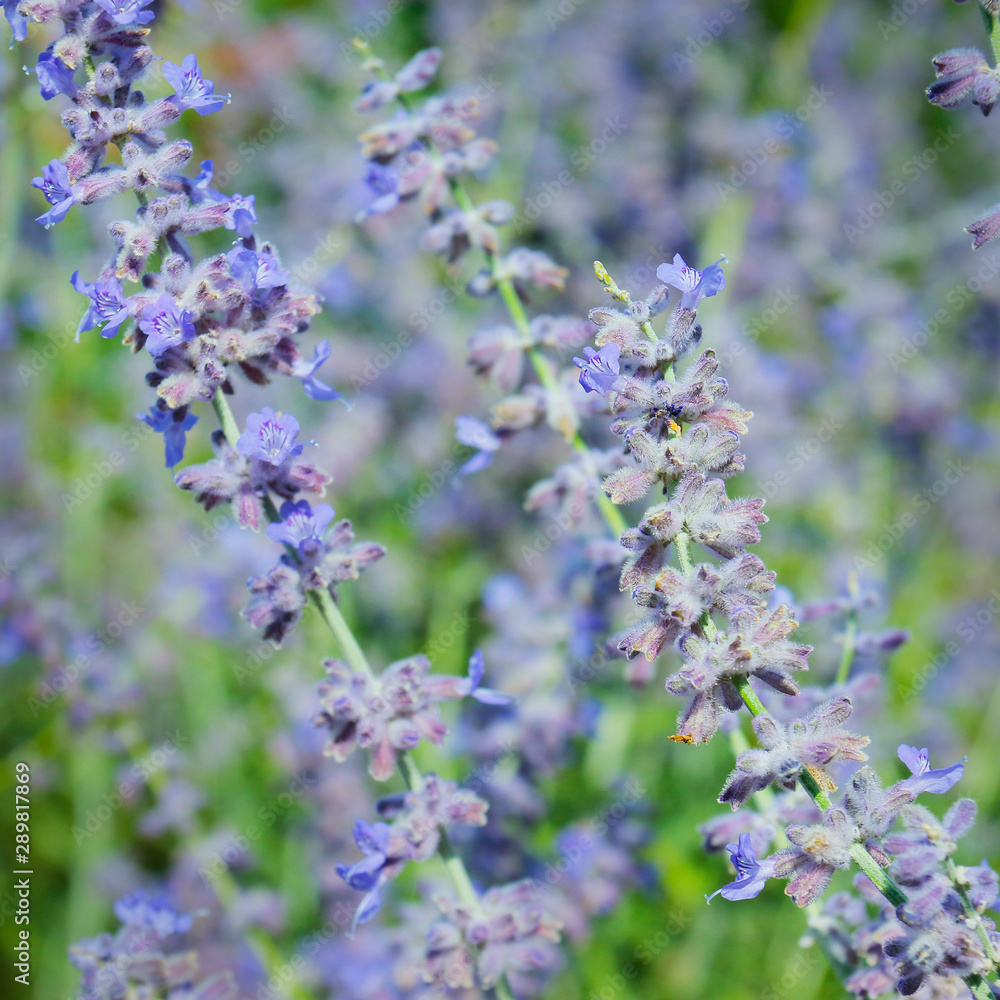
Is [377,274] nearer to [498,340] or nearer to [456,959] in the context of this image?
[498,340]

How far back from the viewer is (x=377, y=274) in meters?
6.32

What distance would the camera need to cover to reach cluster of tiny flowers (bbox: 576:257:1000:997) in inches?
68.3

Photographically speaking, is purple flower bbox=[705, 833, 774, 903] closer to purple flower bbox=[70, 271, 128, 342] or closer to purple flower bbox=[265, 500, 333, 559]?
purple flower bbox=[265, 500, 333, 559]

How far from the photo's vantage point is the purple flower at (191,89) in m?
2.22

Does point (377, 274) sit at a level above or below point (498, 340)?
above

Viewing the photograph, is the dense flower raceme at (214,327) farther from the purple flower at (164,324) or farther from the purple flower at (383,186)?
the purple flower at (383,186)

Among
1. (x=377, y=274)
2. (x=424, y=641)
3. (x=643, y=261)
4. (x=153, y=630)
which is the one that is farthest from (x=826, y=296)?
(x=153, y=630)

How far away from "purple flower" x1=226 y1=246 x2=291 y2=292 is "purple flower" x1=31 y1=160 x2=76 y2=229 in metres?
0.36

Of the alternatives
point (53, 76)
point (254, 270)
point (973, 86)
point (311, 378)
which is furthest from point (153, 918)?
point (973, 86)

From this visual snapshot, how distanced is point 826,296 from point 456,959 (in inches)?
188

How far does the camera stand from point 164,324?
2.06 m

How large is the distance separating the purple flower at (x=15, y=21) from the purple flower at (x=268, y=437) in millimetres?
999

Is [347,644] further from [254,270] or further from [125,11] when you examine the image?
[125,11]

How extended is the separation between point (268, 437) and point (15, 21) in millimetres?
1108
